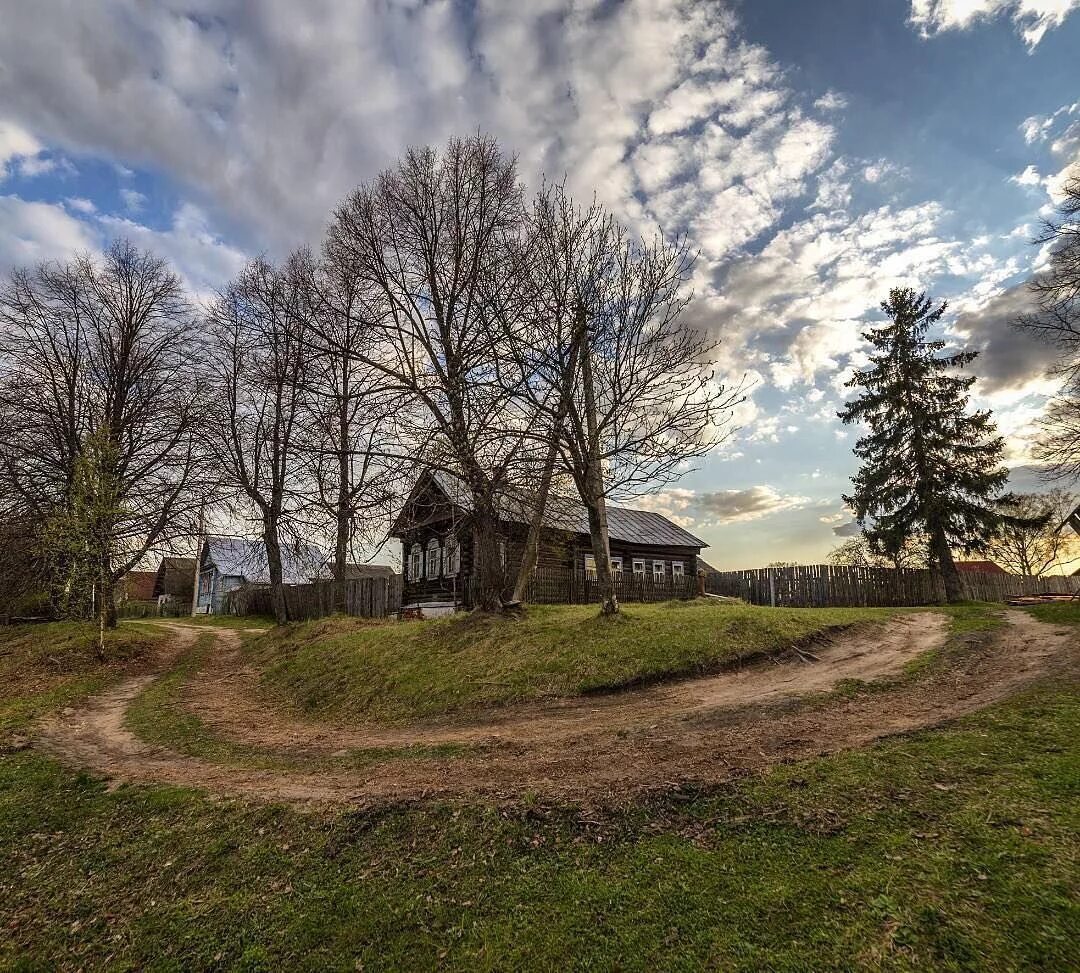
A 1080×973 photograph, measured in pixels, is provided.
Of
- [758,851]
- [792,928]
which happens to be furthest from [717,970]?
[758,851]

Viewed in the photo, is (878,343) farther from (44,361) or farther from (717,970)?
(44,361)

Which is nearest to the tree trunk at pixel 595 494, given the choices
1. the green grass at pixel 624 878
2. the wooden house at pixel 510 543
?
the wooden house at pixel 510 543

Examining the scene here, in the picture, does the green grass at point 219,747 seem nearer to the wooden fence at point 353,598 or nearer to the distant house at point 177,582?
the wooden fence at point 353,598

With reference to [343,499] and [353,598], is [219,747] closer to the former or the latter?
[343,499]

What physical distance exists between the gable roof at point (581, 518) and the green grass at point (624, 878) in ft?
29.4

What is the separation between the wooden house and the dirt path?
6.24 meters

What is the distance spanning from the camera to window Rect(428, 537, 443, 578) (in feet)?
94.4

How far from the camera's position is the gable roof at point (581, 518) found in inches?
605

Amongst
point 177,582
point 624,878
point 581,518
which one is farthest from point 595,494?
point 177,582

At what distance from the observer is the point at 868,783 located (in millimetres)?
5176

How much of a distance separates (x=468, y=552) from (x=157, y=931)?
21.1 metres

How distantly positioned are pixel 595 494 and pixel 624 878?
33.6 ft

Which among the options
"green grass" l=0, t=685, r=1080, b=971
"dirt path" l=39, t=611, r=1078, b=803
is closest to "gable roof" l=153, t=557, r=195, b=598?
"dirt path" l=39, t=611, r=1078, b=803

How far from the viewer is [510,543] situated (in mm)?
17859
